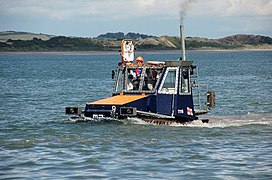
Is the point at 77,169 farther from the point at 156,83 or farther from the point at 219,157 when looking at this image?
the point at 156,83

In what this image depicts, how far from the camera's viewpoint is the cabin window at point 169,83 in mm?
27141

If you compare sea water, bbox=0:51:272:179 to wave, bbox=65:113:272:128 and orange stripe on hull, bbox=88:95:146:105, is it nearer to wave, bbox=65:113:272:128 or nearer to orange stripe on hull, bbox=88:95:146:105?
wave, bbox=65:113:272:128

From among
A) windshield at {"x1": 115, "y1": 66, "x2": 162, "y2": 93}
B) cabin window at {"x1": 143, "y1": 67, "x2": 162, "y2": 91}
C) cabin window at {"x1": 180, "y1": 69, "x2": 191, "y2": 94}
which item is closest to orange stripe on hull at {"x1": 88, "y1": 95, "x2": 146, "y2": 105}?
windshield at {"x1": 115, "y1": 66, "x2": 162, "y2": 93}

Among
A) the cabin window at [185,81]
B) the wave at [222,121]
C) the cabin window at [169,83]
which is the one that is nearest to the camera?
the wave at [222,121]

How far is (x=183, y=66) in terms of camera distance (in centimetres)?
2781

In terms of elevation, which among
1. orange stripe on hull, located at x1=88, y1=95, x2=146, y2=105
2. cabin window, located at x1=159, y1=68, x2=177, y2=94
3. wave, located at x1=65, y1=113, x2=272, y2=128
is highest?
cabin window, located at x1=159, y1=68, x2=177, y2=94

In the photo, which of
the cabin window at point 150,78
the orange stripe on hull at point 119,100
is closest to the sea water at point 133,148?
the orange stripe on hull at point 119,100

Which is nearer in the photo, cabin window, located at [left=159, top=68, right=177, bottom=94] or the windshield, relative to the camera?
cabin window, located at [left=159, top=68, right=177, bottom=94]

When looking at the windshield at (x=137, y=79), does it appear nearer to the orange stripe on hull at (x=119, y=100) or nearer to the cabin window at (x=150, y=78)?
the cabin window at (x=150, y=78)

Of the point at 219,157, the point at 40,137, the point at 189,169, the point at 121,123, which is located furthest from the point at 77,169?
the point at 121,123

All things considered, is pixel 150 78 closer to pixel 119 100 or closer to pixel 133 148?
pixel 119 100

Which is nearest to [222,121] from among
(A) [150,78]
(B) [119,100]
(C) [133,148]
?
(A) [150,78]

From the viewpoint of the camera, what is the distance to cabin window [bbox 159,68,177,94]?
27141 mm

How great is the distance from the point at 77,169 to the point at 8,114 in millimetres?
15527
